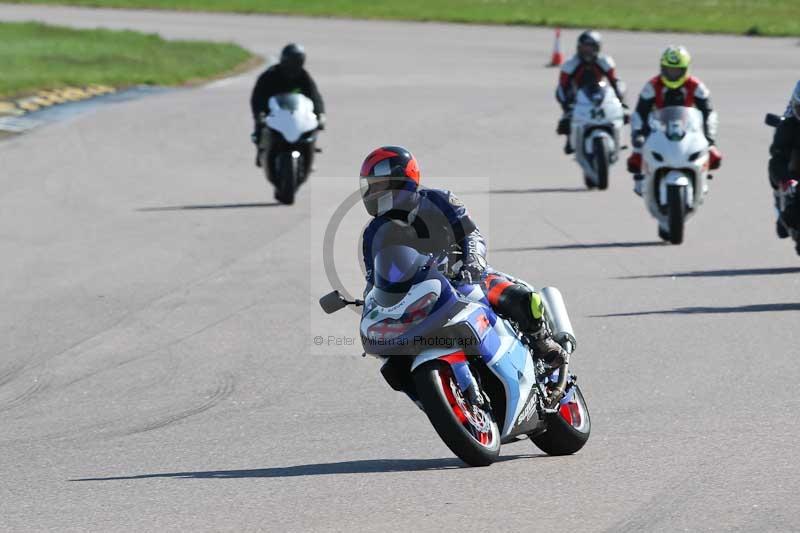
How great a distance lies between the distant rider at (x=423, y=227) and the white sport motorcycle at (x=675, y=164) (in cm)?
830

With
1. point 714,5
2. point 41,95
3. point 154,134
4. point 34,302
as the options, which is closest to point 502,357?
point 34,302

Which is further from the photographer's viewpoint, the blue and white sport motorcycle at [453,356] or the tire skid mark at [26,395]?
the tire skid mark at [26,395]

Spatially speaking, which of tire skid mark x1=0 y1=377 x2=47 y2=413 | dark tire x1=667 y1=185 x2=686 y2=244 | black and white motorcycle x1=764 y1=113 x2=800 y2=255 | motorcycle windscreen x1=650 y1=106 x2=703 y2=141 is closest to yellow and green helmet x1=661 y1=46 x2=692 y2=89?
motorcycle windscreen x1=650 y1=106 x2=703 y2=141

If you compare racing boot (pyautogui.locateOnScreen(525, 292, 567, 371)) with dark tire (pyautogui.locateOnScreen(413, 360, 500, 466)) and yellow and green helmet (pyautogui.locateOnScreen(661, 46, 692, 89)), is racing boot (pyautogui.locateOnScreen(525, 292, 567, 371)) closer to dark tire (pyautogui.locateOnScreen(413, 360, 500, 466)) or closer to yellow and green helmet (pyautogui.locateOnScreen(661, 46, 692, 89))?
dark tire (pyautogui.locateOnScreen(413, 360, 500, 466))

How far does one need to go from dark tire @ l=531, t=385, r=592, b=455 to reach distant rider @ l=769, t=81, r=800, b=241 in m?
5.81

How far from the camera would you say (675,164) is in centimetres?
1623

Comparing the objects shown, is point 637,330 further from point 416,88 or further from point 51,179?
point 416,88

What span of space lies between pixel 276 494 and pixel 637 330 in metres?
4.89

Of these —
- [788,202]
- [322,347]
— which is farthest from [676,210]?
[322,347]

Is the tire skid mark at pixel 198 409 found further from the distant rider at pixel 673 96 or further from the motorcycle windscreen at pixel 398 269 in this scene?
the distant rider at pixel 673 96

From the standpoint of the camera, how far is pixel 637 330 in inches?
469

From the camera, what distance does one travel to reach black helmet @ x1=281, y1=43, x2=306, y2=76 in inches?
755

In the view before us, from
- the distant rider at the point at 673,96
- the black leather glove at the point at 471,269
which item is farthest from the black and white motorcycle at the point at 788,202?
the black leather glove at the point at 471,269

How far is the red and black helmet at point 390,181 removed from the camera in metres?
7.82
